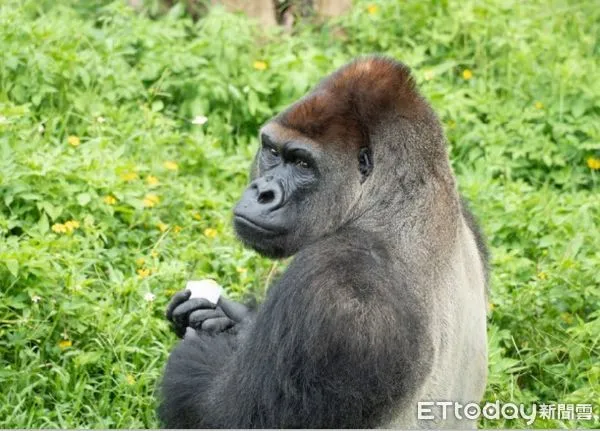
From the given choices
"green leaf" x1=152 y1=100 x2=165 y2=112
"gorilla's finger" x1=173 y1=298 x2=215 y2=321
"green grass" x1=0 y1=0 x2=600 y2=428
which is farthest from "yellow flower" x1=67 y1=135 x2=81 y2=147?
"gorilla's finger" x1=173 y1=298 x2=215 y2=321

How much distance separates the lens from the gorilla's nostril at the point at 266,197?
4.04 m

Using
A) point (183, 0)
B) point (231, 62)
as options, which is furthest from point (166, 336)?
point (183, 0)

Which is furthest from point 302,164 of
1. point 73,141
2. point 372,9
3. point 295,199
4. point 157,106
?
point 372,9

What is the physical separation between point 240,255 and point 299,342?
5.68 feet

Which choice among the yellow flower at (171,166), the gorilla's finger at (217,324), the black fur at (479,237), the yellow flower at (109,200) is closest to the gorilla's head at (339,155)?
the gorilla's finger at (217,324)

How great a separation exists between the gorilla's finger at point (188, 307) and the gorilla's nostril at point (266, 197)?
1.64 feet

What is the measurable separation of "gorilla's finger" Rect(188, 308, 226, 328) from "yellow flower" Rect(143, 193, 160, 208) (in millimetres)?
1270

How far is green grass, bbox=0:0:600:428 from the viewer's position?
4719 millimetres

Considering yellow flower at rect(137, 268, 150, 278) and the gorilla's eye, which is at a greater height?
the gorilla's eye

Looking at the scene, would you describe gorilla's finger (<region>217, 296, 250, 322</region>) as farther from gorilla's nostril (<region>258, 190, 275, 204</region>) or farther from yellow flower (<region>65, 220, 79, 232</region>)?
yellow flower (<region>65, 220, 79, 232</region>)

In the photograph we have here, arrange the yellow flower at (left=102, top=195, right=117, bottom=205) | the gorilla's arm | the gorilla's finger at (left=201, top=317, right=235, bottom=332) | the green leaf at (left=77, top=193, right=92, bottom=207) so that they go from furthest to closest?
1. the yellow flower at (left=102, top=195, right=117, bottom=205)
2. the green leaf at (left=77, top=193, right=92, bottom=207)
3. the gorilla's finger at (left=201, top=317, right=235, bottom=332)
4. the gorilla's arm

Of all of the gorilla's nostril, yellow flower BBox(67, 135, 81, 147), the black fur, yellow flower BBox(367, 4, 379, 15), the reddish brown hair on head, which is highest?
the reddish brown hair on head

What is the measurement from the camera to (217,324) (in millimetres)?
4270

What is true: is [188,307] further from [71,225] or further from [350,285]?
[71,225]
